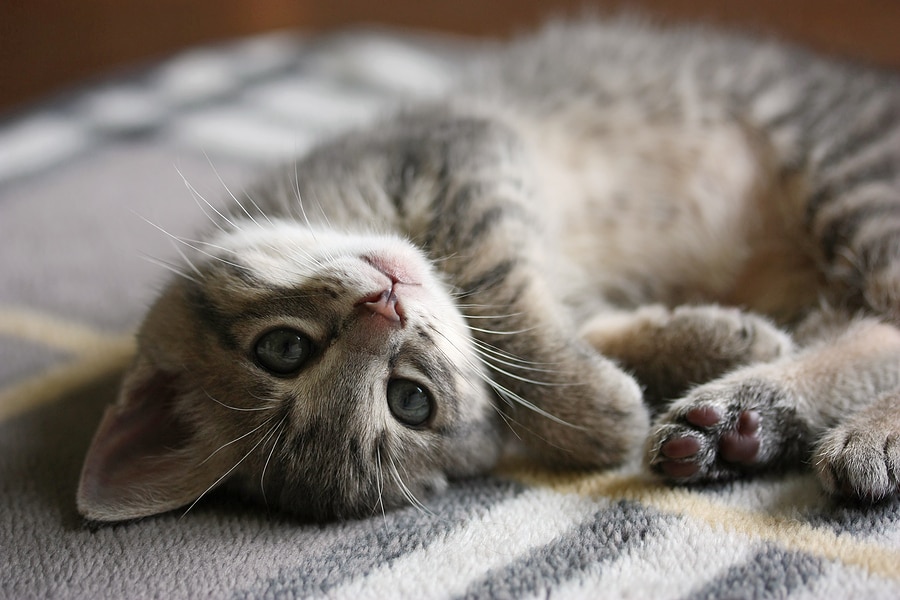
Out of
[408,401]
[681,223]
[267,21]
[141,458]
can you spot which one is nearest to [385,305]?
[408,401]

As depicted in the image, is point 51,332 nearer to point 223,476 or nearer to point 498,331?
point 223,476

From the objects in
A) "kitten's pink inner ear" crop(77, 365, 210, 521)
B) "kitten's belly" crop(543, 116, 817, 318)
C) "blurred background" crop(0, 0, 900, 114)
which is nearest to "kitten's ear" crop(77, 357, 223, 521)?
"kitten's pink inner ear" crop(77, 365, 210, 521)

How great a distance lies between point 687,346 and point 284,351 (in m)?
0.66

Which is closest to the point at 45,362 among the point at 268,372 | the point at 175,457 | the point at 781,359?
the point at 175,457

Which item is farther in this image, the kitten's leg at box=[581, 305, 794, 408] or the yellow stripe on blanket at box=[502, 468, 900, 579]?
the kitten's leg at box=[581, 305, 794, 408]

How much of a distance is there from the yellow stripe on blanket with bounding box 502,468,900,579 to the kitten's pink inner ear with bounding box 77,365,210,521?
1.63ft

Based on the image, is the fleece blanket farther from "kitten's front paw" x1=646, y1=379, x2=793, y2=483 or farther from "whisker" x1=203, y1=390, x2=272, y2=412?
→ "whisker" x1=203, y1=390, x2=272, y2=412

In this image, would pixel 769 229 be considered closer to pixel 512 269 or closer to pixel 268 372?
pixel 512 269

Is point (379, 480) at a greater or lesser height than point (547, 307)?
lesser

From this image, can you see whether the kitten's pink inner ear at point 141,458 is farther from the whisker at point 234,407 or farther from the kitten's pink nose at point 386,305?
the kitten's pink nose at point 386,305

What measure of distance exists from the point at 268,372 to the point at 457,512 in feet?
1.12

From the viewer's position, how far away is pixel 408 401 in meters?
1.14

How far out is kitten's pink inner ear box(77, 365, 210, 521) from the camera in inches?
42.0

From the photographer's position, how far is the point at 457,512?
1097 mm
